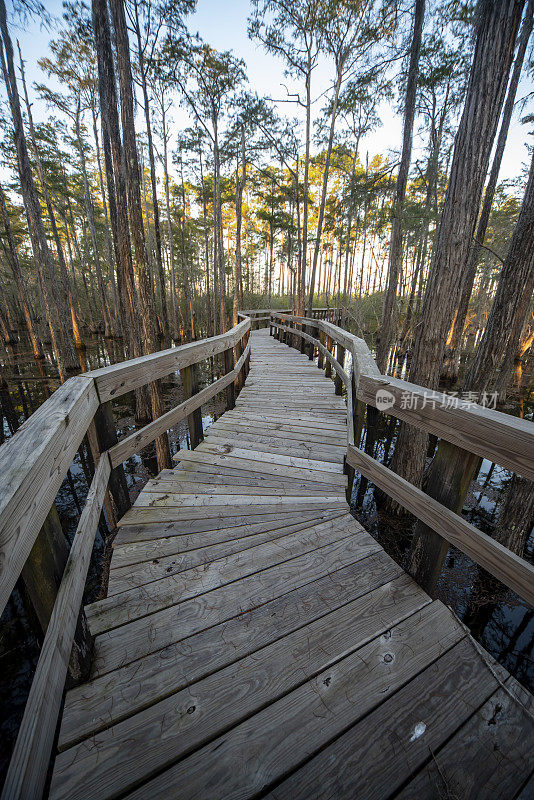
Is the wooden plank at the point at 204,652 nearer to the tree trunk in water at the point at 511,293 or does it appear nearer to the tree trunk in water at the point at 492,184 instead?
the tree trunk in water at the point at 511,293

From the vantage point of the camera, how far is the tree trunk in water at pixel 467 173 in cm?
278

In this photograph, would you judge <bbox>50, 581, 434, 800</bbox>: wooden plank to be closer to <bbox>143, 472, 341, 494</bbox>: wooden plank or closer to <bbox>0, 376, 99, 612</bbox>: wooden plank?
<bbox>0, 376, 99, 612</bbox>: wooden plank

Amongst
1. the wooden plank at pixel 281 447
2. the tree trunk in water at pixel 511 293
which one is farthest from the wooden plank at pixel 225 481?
the tree trunk in water at pixel 511 293

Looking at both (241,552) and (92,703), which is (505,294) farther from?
(92,703)

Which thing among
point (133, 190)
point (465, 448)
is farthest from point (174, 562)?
point (133, 190)

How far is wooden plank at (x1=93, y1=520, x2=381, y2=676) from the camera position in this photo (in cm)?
135

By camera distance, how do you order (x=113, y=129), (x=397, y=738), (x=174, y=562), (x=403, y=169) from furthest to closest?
(x=403, y=169)
(x=113, y=129)
(x=174, y=562)
(x=397, y=738)

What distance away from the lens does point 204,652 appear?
1345 mm

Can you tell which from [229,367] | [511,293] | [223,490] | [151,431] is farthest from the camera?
[511,293]

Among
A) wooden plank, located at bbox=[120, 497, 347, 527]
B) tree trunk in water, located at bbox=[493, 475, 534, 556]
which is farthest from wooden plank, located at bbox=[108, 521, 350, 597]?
tree trunk in water, located at bbox=[493, 475, 534, 556]

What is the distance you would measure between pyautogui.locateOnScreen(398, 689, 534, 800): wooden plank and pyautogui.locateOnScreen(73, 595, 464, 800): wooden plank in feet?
0.71

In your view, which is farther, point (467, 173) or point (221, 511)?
point (467, 173)

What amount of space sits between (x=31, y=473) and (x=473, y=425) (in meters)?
1.70

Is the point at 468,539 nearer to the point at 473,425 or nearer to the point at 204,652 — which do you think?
the point at 473,425
